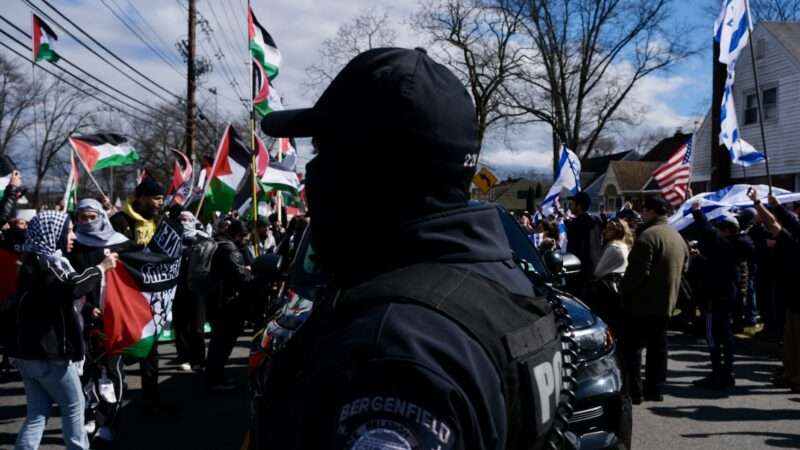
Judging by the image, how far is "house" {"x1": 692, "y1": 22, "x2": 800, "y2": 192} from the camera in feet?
73.8

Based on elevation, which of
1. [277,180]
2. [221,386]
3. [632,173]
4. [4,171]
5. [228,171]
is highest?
[632,173]

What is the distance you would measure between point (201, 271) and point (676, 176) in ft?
29.6

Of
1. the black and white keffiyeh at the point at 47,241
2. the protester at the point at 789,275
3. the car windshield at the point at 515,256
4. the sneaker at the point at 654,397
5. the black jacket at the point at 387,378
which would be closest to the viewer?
the black jacket at the point at 387,378

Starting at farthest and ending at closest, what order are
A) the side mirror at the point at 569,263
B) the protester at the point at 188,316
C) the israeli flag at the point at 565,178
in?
the israeli flag at the point at 565,178 < the protester at the point at 188,316 < the side mirror at the point at 569,263

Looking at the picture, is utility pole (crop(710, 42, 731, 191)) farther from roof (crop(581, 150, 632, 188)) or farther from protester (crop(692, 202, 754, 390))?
roof (crop(581, 150, 632, 188))

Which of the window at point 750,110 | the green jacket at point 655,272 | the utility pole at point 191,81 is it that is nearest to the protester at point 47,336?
the green jacket at point 655,272

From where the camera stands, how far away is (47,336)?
437 centimetres

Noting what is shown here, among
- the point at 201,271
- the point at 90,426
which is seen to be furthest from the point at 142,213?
the point at 90,426

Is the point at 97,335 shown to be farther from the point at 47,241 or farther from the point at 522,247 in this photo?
the point at 522,247

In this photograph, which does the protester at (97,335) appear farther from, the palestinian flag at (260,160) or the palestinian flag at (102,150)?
the palestinian flag at (260,160)

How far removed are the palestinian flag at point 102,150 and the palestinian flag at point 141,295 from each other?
18.5 feet

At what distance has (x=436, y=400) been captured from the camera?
3.44 feet

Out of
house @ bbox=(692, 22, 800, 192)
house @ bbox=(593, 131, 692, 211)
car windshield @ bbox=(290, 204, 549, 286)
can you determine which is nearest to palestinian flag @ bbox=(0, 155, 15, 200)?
car windshield @ bbox=(290, 204, 549, 286)

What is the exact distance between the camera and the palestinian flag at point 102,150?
423 inches
